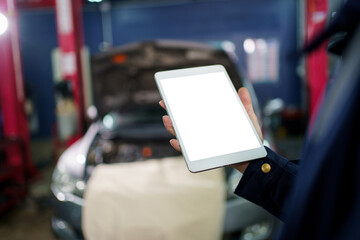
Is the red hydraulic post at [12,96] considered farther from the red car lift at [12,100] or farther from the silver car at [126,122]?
the silver car at [126,122]

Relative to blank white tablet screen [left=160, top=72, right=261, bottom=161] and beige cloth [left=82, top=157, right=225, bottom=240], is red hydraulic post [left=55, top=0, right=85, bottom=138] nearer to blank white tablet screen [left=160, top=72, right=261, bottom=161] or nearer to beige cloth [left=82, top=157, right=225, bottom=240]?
beige cloth [left=82, top=157, right=225, bottom=240]

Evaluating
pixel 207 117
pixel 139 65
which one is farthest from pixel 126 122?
pixel 207 117

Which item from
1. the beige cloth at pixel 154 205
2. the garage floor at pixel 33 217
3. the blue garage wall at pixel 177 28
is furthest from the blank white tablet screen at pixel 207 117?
the blue garage wall at pixel 177 28

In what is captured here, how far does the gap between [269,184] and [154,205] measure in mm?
1282

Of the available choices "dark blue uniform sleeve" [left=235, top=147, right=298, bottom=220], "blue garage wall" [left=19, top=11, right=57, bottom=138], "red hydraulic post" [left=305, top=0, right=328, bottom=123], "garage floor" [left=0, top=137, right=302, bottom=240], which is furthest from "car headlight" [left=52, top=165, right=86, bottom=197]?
"blue garage wall" [left=19, top=11, right=57, bottom=138]

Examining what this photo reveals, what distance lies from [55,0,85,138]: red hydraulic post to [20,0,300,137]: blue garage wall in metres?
3.63

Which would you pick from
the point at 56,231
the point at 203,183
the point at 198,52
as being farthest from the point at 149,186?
the point at 198,52

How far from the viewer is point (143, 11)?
26.3ft

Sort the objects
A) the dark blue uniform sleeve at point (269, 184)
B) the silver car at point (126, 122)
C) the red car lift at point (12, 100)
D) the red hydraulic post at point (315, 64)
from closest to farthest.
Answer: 1. the dark blue uniform sleeve at point (269, 184)
2. the silver car at point (126, 122)
3. the red car lift at point (12, 100)
4. the red hydraulic post at point (315, 64)

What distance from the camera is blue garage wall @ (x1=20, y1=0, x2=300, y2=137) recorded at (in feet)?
24.9

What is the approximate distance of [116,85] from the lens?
313 cm

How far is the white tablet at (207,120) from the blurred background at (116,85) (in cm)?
29

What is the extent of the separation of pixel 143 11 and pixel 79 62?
3.94 metres

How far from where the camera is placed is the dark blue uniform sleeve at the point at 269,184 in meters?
0.90
